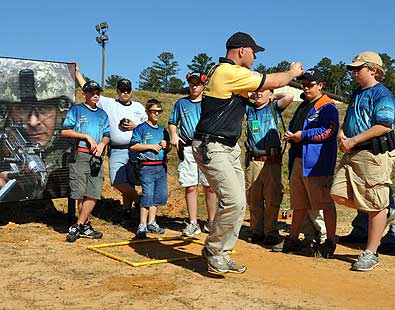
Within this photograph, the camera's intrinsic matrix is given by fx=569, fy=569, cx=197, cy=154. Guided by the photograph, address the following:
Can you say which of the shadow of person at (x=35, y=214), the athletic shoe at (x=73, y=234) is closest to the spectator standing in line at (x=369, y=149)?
the athletic shoe at (x=73, y=234)

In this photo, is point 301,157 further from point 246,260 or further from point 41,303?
point 41,303

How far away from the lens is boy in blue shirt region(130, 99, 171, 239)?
290 inches

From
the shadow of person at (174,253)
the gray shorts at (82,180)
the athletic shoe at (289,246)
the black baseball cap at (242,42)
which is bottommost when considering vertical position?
the shadow of person at (174,253)

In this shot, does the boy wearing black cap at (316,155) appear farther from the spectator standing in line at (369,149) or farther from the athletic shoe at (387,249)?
the athletic shoe at (387,249)

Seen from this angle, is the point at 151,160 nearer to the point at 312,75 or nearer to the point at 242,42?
the point at 312,75

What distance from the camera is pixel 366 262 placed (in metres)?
5.64

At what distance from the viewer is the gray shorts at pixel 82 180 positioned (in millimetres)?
7125

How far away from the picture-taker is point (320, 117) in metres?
6.22

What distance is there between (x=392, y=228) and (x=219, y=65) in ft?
10.7

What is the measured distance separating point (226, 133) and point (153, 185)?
93.2 inches

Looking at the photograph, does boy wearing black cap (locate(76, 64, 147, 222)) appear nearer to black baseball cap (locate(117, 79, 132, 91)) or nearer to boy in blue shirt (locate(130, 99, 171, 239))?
black baseball cap (locate(117, 79, 132, 91))

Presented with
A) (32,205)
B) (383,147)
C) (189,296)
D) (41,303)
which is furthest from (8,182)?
(383,147)

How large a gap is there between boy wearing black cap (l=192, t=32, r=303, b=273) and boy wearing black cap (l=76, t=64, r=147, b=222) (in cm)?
257

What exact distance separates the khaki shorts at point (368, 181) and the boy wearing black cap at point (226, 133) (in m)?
1.18
